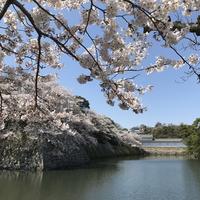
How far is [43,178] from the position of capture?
14.1 meters

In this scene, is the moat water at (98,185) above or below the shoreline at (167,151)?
below

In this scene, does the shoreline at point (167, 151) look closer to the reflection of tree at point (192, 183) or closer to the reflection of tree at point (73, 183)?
the reflection of tree at point (192, 183)

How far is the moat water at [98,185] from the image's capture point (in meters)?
11.3

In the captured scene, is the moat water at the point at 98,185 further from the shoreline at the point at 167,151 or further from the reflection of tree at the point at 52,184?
the shoreline at the point at 167,151

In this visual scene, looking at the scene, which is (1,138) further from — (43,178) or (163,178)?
(163,178)

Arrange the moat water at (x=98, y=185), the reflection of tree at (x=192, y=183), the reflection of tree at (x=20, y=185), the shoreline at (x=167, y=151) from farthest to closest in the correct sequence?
the shoreline at (x=167, y=151)
the reflection of tree at (x=192, y=183)
the moat water at (x=98, y=185)
the reflection of tree at (x=20, y=185)

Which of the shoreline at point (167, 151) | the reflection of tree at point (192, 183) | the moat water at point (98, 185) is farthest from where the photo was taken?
the shoreline at point (167, 151)

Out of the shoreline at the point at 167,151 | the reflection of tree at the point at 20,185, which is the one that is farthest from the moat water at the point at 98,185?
the shoreline at the point at 167,151

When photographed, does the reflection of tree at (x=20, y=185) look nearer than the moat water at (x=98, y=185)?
Yes

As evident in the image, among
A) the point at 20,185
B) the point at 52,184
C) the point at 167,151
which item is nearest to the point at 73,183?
the point at 52,184

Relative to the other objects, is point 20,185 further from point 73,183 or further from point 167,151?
point 167,151

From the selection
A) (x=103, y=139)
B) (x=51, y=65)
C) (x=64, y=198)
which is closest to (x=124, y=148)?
(x=103, y=139)

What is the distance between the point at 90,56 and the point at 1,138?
13279mm

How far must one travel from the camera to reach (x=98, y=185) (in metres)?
13.2
